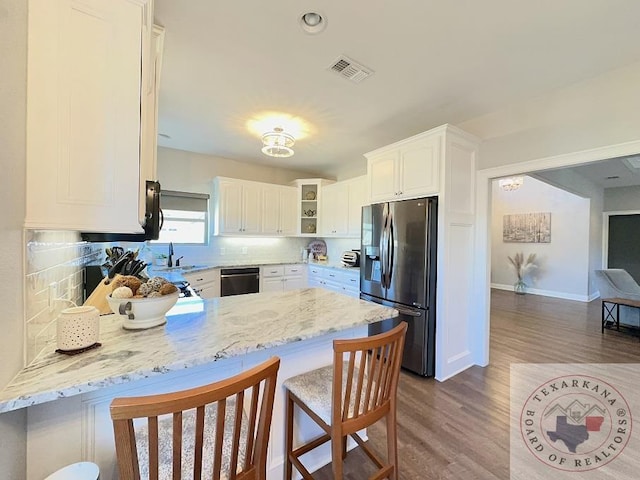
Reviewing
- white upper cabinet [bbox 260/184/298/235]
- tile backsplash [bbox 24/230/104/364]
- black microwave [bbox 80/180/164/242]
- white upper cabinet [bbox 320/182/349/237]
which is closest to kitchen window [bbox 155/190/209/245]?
white upper cabinet [bbox 260/184/298/235]

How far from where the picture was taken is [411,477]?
5.12 feet

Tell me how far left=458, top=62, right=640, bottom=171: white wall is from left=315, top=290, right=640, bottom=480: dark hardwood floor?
7.35 feet

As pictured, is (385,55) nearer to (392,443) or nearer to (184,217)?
(392,443)

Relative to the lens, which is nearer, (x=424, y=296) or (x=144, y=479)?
(x=144, y=479)

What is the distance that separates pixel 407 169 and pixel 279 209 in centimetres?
260

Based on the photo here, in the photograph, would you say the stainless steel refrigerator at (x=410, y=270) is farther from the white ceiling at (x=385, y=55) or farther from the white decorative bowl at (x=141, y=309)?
the white decorative bowl at (x=141, y=309)

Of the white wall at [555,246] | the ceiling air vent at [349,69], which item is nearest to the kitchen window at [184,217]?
the ceiling air vent at [349,69]

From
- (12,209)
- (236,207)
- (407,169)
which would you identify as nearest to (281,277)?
(236,207)

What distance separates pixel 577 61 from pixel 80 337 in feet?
11.3

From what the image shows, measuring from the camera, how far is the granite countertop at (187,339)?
786mm

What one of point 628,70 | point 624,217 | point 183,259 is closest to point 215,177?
point 183,259

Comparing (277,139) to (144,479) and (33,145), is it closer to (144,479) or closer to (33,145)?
(33,145)

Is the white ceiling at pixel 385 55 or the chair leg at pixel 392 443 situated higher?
the white ceiling at pixel 385 55

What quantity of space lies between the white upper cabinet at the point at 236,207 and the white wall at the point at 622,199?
8.12 m
